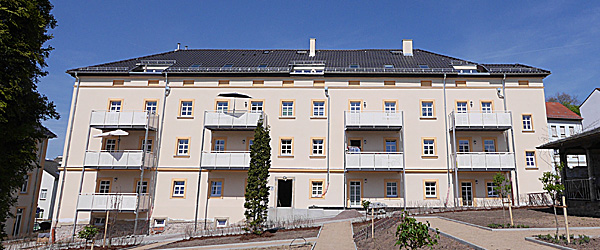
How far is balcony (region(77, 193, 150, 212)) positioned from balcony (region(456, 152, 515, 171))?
69.7 ft

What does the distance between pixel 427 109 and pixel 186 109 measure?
17.3m

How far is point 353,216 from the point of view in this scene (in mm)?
21500

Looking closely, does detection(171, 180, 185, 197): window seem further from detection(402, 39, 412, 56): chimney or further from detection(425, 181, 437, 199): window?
detection(402, 39, 412, 56): chimney

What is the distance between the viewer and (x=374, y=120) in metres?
24.6

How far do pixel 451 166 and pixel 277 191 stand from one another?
1187 cm

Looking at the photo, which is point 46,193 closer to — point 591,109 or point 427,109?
point 427,109

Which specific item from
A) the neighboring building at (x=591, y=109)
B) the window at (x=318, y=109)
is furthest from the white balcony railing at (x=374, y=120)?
the neighboring building at (x=591, y=109)

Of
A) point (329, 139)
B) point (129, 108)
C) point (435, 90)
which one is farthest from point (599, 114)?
point (129, 108)

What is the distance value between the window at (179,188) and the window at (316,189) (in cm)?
883

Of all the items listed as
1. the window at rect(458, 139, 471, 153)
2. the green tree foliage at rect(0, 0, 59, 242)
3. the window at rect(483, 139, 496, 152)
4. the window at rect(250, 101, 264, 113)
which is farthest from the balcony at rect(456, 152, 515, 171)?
the green tree foliage at rect(0, 0, 59, 242)

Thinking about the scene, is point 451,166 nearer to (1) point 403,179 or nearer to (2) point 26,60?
(1) point 403,179

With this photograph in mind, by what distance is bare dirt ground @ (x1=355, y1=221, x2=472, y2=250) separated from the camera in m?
10.3

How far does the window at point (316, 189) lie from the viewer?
977 inches

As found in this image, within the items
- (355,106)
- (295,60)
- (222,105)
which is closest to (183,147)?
(222,105)
